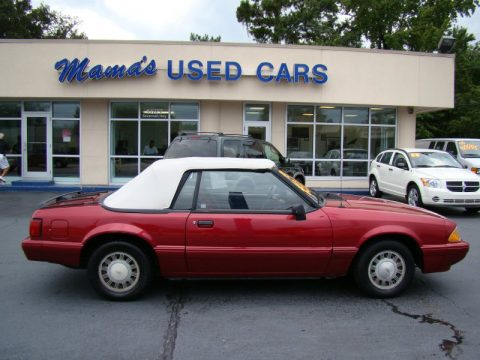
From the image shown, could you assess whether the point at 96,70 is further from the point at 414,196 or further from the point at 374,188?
the point at 414,196

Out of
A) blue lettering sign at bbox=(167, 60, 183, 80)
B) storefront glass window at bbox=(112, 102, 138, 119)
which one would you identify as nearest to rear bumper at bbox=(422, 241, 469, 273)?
blue lettering sign at bbox=(167, 60, 183, 80)

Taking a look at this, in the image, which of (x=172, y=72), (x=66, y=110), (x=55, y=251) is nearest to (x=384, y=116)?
(x=172, y=72)

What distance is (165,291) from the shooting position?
5.30m

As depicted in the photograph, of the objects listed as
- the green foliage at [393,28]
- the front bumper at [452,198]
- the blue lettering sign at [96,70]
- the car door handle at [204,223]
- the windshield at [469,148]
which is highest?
the green foliage at [393,28]

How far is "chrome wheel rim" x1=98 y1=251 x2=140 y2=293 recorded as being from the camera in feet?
15.9

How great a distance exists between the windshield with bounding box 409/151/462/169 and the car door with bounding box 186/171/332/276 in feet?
27.6

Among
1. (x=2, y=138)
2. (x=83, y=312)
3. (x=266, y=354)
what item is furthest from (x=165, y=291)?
(x=2, y=138)

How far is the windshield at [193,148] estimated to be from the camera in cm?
984

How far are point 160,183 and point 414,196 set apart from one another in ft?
28.5

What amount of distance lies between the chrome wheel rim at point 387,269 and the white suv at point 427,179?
680 centimetres

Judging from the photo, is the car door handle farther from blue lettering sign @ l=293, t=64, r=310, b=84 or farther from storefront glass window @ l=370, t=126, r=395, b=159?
storefront glass window @ l=370, t=126, r=395, b=159

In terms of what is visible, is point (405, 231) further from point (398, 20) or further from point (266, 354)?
point (398, 20)

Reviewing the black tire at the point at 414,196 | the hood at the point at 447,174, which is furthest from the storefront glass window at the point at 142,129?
the hood at the point at 447,174

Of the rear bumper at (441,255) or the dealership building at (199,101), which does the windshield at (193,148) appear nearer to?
the rear bumper at (441,255)
